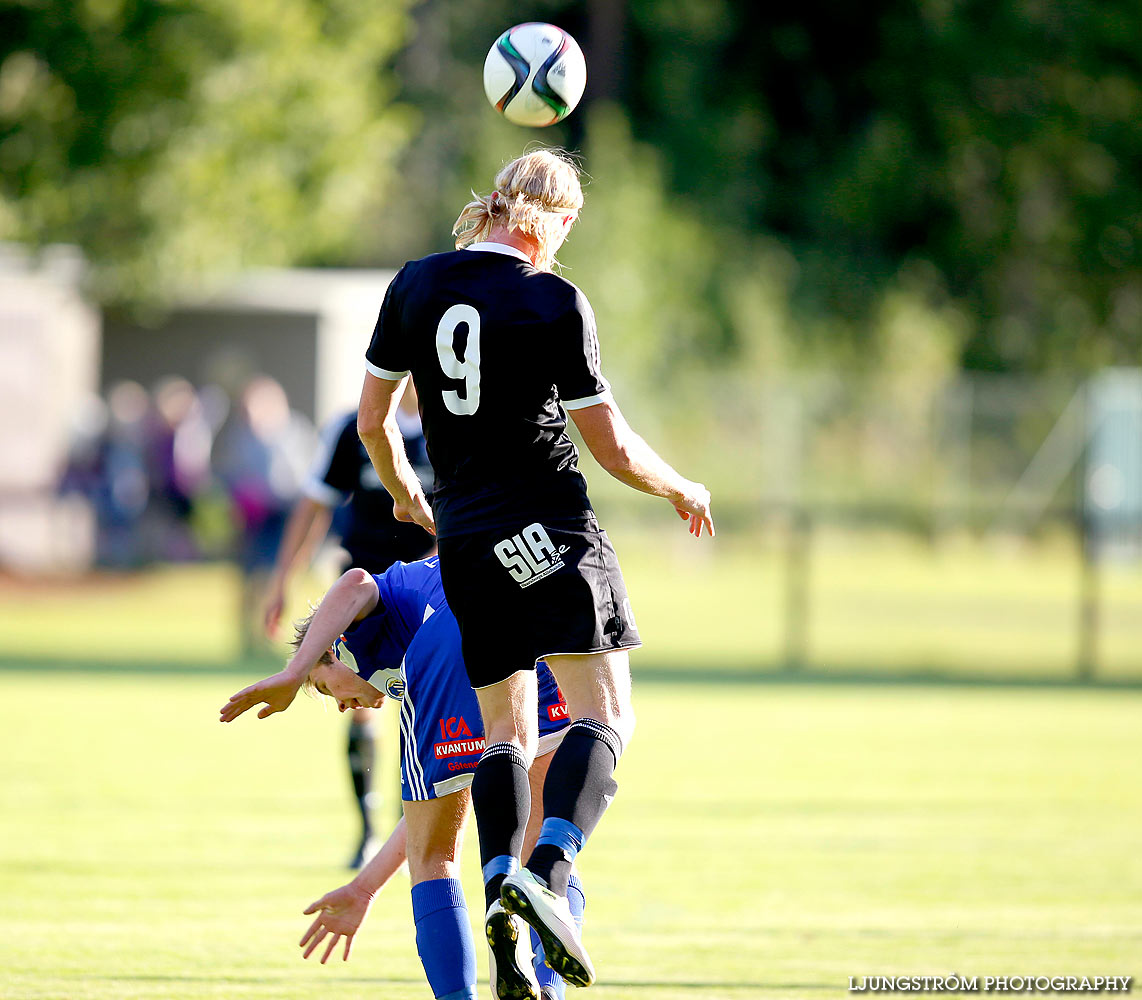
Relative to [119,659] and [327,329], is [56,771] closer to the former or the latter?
[119,659]

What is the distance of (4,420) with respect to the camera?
23.1m

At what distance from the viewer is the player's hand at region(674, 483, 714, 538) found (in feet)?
15.4

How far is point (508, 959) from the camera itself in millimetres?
4121

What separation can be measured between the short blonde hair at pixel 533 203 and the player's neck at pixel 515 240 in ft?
0.05

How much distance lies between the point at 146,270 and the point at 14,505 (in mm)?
3435

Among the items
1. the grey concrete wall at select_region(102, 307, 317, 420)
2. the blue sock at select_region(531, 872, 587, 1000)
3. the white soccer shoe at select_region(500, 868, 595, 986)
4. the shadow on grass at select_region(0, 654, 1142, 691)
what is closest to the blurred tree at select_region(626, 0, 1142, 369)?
the grey concrete wall at select_region(102, 307, 317, 420)

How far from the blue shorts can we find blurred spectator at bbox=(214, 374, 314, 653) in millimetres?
12311

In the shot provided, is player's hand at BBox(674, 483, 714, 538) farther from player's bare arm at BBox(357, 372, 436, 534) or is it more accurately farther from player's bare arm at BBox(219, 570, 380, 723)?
player's bare arm at BBox(219, 570, 380, 723)

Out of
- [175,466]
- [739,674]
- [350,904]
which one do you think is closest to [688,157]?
[175,466]

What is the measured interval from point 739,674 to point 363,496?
926 cm

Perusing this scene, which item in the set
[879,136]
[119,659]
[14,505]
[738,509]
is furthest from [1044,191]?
[119,659]

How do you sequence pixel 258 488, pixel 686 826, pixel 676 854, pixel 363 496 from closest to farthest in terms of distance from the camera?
1. pixel 363 496
2. pixel 676 854
3. pixel 686 826
4. pixel 258 488

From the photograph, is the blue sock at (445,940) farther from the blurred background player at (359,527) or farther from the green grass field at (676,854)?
the blurred background player at (359,527)

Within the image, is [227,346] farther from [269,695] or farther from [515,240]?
[269,695]
